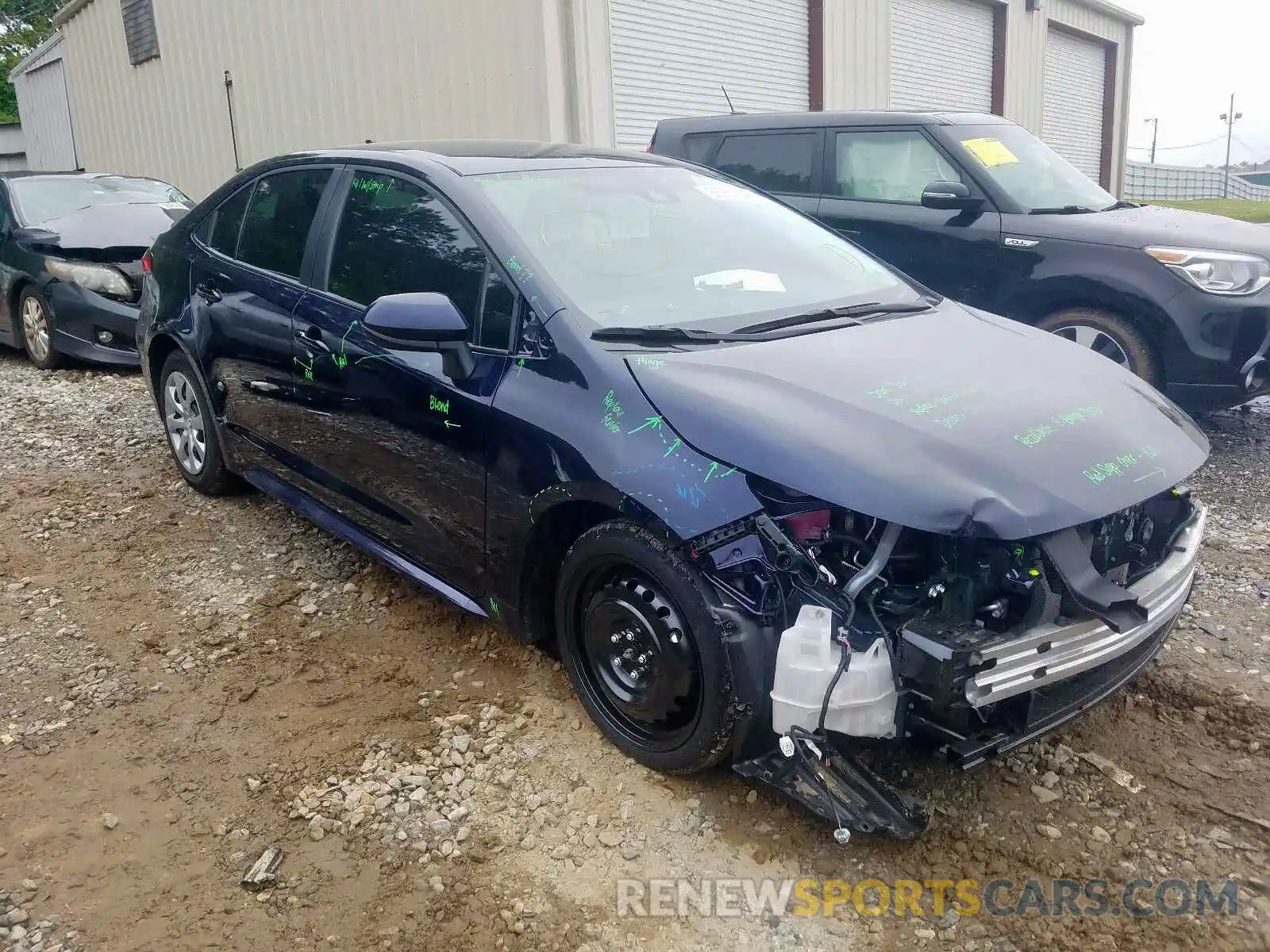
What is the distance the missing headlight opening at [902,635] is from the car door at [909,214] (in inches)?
141

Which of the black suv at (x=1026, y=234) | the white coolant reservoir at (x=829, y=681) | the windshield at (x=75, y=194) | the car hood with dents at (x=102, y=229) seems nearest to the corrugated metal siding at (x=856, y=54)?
the black suv at (x=1026, y=234)

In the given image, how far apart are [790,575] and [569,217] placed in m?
1.51

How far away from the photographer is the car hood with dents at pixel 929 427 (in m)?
2.30

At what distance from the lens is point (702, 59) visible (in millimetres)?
10797

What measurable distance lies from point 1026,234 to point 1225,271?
1.01 metres

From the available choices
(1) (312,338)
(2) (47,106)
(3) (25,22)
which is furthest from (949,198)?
(3) (25,22)

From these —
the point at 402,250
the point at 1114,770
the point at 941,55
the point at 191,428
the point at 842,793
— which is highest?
the point at 941,55

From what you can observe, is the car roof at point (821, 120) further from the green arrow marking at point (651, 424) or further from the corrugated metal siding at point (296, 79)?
the green arrow marking at point (651, 424)

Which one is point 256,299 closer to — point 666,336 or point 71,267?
point 666,336

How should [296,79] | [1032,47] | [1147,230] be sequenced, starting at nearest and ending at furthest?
[1147,230] < [296,79] < [1032,47]

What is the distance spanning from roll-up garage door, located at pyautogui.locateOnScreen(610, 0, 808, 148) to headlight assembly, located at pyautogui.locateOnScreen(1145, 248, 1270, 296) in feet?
19.2

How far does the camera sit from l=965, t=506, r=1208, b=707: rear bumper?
2.22m

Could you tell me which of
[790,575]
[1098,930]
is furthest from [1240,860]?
[790,575]

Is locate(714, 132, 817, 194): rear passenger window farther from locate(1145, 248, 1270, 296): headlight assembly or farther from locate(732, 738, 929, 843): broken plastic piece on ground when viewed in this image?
locate(732, 738, 929, 843): broken plastic piece on ground
